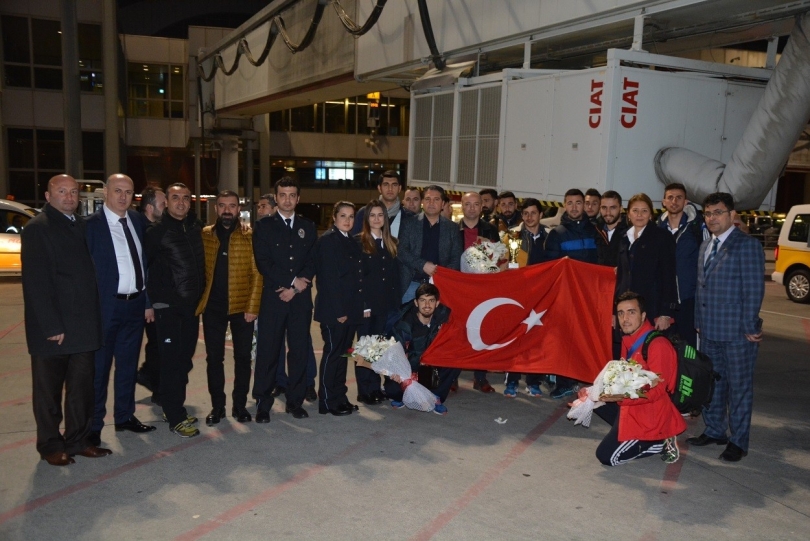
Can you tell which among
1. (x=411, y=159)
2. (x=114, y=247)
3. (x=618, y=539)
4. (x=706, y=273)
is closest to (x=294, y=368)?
(x=114, y=247)

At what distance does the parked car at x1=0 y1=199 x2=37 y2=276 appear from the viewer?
1580cm

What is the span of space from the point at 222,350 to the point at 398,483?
2224mm

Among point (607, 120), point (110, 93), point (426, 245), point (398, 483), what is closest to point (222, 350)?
point (398, 483)

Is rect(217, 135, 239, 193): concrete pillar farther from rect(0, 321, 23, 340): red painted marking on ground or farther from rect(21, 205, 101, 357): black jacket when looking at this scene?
rect(21, 205, 101, 357): black jacket

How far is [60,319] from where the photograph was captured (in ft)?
17.0

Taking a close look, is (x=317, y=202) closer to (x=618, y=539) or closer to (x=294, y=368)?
(x=294, y=368)

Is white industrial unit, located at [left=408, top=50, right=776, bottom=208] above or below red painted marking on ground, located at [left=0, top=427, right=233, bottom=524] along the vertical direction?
above

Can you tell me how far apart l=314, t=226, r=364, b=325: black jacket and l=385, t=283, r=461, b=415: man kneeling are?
625mm

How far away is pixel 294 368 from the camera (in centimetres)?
664

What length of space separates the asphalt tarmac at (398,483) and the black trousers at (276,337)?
1.25 ft

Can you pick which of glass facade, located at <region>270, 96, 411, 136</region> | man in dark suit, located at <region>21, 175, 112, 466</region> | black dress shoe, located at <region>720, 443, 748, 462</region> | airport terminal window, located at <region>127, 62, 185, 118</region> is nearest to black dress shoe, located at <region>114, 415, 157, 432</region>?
man in dark suit, located at <region>21, 175, 112, 466</region>

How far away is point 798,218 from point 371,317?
40.7ft

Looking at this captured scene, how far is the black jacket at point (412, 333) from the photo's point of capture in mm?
7051

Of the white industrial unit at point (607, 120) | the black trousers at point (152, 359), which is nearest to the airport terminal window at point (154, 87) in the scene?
the white industrial unit at point (607, 120)
